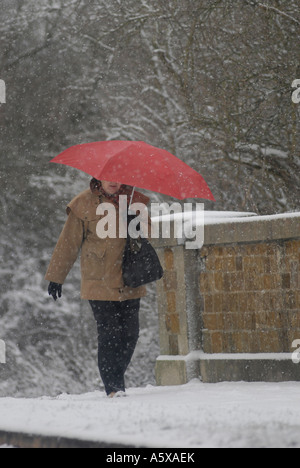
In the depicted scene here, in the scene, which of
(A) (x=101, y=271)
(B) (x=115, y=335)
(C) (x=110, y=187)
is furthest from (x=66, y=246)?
(B) (x=115, y=335)

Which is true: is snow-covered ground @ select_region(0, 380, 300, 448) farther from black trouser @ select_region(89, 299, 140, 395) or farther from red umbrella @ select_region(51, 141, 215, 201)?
red umbrella @ select_region(51, 141, 215, 201)

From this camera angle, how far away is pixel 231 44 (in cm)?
1373

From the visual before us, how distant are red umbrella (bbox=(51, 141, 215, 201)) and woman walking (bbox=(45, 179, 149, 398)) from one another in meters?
0.18

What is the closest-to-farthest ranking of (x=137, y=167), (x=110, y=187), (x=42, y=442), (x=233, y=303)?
(x=42, y=442) → (x=137, y=167) → (x=110, y=187) → (x=233, y=303)

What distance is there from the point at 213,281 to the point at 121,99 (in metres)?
13.6

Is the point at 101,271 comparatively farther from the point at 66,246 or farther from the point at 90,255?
the point at 66,246

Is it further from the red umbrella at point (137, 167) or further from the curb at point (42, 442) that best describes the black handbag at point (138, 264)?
the curb at point (42, 442)

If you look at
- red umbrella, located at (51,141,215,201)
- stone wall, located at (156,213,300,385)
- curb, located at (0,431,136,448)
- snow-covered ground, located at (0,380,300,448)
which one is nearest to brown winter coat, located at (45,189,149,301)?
red umbrella, located at (51,141,215,201)

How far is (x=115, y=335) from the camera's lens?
5641 mm

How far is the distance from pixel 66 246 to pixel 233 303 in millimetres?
1901

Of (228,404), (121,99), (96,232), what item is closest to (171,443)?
(228,404)

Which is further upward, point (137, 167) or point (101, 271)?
point (137, 167)

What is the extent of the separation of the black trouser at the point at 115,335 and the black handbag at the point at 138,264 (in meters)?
0.19

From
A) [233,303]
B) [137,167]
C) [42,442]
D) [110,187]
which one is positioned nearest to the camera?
[42,442]
